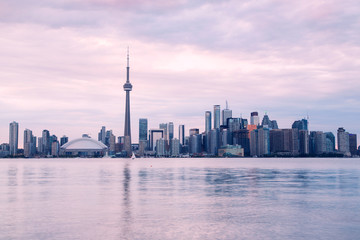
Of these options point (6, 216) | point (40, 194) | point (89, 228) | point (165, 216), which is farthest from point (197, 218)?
point (40, 194)

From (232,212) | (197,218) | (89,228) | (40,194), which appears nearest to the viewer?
(89,228)

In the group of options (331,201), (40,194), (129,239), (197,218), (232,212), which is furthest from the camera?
(40,194)

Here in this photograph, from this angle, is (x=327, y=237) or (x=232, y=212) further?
(x=232, y=212)

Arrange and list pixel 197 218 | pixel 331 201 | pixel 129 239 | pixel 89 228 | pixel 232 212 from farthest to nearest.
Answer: pixel 331 201 < pixel 232 212 < pixel 197 218 < pixel 89 228 < pixel 129 239

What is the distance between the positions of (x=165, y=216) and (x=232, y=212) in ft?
19.9

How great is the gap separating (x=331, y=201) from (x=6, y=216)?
31952mm

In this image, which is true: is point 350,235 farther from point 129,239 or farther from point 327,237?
point 129,239

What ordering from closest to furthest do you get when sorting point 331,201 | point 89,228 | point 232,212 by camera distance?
point 89,228 → point 232,212 → point 331,201

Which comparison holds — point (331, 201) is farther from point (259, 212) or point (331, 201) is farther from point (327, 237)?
point (327, 237)

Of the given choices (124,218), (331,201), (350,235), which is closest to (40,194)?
(124,218)

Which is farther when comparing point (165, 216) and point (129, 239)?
point (165, 216)

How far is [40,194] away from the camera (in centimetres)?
5244

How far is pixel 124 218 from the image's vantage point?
33.5 meters

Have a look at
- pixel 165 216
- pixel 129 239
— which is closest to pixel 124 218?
pixel 165 216
